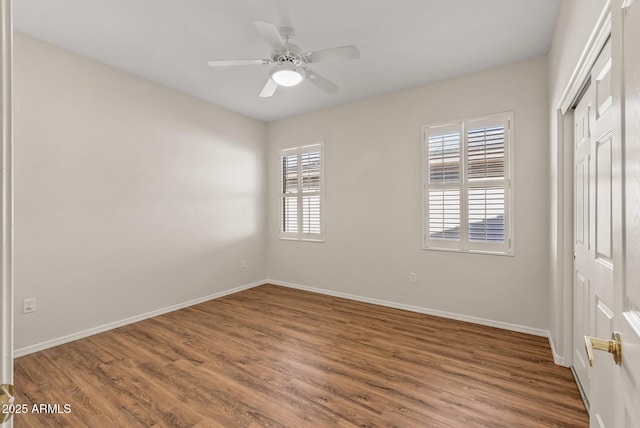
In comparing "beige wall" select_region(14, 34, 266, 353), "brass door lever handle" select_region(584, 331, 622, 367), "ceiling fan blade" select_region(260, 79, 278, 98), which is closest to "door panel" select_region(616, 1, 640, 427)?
"brass door lever handle" select_region(584, 331, 622, 367)

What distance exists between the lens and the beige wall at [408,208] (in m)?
3.03

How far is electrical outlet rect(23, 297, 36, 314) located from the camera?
2643 millimetres

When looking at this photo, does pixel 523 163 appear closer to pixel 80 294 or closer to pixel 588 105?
pixel 588 105

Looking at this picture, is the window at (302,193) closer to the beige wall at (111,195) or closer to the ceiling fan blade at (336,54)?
the beige wall at (111,195)

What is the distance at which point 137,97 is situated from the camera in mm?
3430

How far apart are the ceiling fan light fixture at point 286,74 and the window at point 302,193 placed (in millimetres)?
2001

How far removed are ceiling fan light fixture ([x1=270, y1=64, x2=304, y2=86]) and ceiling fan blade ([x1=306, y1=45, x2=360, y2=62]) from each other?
154 mm

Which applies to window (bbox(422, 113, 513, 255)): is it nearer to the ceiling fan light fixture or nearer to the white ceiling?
the white ceiling

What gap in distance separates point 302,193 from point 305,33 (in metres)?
2.56

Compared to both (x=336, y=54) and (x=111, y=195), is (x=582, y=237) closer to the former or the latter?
Result: (x=336, y=54)

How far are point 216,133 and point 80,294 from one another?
2538 millimetres

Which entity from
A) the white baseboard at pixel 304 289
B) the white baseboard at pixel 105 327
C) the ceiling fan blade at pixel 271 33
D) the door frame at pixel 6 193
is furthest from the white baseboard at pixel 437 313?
the door frame at pixel 6 193

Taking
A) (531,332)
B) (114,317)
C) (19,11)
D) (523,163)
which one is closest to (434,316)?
(531,332)

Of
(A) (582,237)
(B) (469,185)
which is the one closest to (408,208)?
(B) (469,185)
